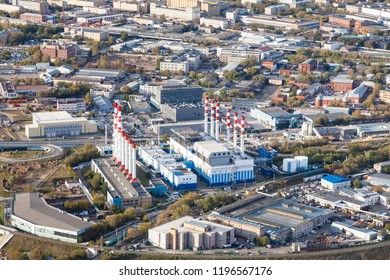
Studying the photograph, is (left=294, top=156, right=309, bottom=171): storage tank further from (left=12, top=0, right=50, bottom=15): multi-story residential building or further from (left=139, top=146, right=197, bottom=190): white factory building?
(left=12, top=0, right=50, bottom=15): multi-story residential building

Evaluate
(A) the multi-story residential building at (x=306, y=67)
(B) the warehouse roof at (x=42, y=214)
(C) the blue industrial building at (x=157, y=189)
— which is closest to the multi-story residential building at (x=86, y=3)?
(A) the multi-story residential building at (x=306, y=67)

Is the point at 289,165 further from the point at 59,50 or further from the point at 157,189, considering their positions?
the point at 59,50

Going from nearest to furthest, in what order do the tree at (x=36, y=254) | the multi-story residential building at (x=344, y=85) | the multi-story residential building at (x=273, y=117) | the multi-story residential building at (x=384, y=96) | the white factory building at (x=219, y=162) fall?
1. the tree at (x=36, y=254)
2. the white factory building at (x=219, y=162)
3. the multi-story residential building at (x=273, y=117)
4. the multi-story residential building at (x=384, y=96)
5. the multi-story residential building at (x=344, y=85)

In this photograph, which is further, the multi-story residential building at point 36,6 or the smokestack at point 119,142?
the multi-story residential building at point 36,6

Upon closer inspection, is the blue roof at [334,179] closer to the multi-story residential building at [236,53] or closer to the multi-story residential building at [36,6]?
the multi-story residential building at [236,53]

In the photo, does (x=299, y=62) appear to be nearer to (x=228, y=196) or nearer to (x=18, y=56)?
(x=18, y=56)

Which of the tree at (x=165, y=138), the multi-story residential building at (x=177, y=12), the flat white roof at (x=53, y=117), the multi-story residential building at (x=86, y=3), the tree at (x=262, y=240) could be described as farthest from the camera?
the multi-story residential building at (x=86, y=3)

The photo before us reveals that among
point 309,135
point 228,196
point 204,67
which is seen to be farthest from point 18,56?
point 228,196
